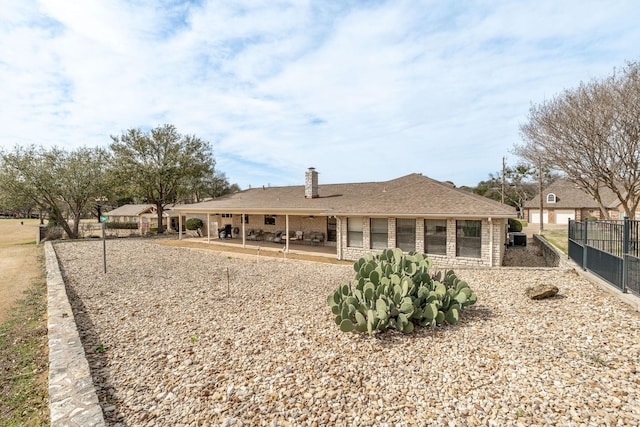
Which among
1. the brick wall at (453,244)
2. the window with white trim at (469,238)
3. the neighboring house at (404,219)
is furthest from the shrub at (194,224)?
the window with white trim at (469,238)

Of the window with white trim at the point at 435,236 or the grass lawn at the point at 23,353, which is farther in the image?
the window with white trim at the point at 435,236

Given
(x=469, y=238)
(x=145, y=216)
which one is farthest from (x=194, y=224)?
(x=469, y=238)

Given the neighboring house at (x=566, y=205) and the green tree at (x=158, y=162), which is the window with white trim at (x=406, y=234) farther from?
the neighboring house at (x=566, y=205)

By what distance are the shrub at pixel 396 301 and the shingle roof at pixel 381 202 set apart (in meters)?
5.71

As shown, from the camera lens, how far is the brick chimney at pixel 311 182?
58.1 feet

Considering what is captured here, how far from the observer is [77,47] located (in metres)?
8.66

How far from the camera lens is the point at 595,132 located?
15430 millimetres

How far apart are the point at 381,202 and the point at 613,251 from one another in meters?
7.57

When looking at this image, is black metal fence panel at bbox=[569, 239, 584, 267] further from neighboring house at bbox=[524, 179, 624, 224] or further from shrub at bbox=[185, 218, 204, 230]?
neighboring house at bbox=[524, 179, 624, 224]

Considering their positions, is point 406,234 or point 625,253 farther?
point 406,234

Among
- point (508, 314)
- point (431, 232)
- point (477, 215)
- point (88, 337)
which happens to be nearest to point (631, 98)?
point (477, 215)

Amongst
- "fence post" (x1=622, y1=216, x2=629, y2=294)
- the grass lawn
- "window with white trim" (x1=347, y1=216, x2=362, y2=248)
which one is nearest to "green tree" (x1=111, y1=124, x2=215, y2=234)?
the grass lawn

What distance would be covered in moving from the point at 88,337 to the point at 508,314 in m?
7.94

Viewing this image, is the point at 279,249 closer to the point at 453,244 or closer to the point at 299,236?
the point at 299,236
